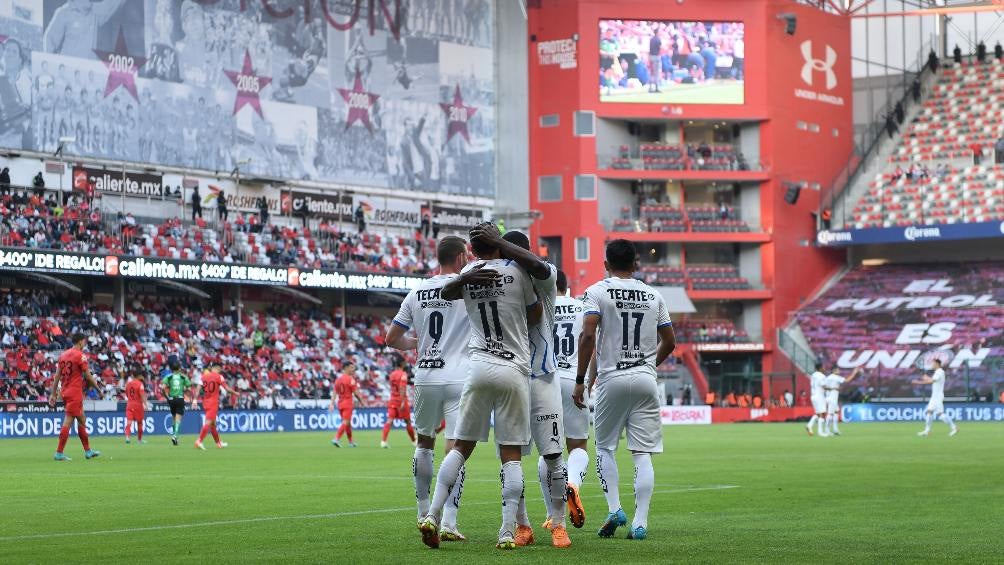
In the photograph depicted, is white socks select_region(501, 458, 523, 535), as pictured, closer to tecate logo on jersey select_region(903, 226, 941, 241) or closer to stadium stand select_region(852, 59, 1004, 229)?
stadium stand select_region(852, 59, 1004, 229)

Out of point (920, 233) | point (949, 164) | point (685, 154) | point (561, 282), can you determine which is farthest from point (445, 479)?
point (949, 164)

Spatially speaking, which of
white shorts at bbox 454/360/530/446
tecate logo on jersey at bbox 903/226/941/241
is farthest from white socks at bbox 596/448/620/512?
tecate logo on jersey at bbox 903/226/941/241

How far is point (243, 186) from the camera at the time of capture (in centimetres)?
7081

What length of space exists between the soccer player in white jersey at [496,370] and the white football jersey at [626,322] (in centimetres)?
143

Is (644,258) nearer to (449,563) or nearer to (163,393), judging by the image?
(163,393)

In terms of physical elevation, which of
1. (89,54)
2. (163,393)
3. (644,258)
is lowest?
(163,393)

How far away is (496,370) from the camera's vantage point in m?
12.6

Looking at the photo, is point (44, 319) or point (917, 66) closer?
point (44, 319)

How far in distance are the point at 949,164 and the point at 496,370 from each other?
77.1 m

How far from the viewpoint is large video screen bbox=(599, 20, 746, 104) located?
84875 mm

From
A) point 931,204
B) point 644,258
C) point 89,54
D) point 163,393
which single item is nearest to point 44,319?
point 163,393

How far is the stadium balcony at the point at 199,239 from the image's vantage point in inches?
2329

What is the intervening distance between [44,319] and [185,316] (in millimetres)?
7239

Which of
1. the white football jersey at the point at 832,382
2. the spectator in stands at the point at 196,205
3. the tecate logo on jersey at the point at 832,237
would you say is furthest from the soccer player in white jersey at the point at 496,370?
the tecate logo on jersey at the point at 832,237
